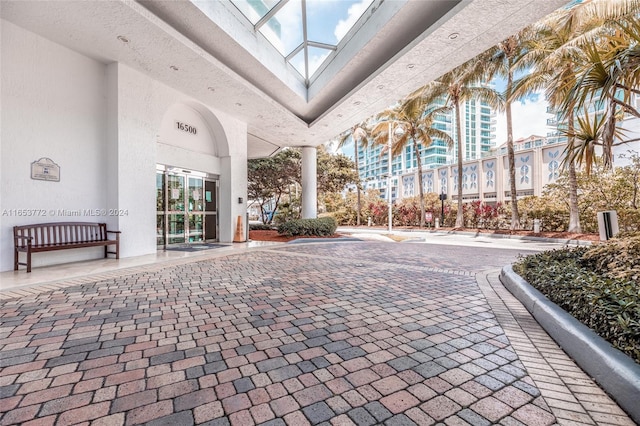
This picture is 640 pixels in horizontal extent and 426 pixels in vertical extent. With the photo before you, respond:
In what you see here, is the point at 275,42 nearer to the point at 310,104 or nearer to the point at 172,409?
the point at 310,104

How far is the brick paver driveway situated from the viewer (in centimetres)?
183

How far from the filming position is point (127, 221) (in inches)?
292

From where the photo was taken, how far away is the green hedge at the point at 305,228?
41.5ft

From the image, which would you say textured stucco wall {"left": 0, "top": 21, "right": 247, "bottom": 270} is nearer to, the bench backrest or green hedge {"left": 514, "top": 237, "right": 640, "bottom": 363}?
the bench backrest

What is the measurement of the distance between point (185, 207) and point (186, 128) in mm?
2620

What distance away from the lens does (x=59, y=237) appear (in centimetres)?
636

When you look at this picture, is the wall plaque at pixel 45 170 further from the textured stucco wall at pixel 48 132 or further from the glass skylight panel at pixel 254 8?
the glass skylight panel at pixel 254 8

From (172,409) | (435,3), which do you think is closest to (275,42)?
(435,3)

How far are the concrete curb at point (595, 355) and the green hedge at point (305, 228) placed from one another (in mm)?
9693

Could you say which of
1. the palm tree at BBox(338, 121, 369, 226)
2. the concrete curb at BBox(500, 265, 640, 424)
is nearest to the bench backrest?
the concrete curb at BBox(500, 265, 640, 424)

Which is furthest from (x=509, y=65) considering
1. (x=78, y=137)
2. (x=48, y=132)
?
(x=48, y=132)

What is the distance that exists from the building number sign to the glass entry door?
138cm

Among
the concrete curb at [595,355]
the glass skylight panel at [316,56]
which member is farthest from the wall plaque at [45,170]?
the concrete curb at [595,355]

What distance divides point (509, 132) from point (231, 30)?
14229mm
